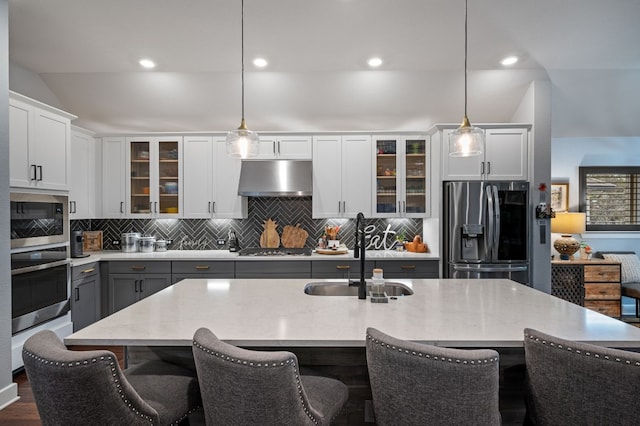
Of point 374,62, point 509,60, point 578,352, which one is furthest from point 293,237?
point 578,352

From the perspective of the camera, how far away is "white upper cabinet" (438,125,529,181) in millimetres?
4031

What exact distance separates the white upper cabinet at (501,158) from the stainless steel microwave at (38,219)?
385 cm

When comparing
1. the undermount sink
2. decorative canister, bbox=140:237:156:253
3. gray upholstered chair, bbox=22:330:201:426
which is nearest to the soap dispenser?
decorative canister, bbox=140:237:156:253

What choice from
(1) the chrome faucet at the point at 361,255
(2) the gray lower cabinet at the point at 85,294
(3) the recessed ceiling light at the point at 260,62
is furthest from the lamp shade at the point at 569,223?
(2) the gray lower cabinet at the point at 85,294

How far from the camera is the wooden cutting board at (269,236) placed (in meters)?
4.66

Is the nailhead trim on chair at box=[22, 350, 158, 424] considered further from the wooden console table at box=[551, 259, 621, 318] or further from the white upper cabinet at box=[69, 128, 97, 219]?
the wooden console table at box=[551, 259, 621, 318]

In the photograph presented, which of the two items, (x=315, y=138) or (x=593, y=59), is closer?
(x=593, y=59)

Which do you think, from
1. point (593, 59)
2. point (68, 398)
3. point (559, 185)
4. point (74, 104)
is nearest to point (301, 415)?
point (68, 398)

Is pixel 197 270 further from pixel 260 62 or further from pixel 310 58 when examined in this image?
pixel 310 58

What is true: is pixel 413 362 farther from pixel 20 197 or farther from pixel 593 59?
pixel 593 59

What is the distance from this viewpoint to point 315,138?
4.40 meters

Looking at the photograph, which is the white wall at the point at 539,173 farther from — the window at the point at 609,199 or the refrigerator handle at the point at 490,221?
the window at the point at 609,199

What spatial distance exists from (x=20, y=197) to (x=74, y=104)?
72.2 inches

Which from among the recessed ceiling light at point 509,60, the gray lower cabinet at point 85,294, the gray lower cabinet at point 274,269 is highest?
the recessed ceiling light at point 509,60
